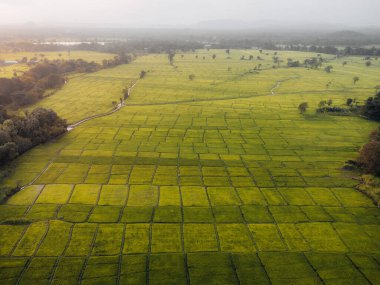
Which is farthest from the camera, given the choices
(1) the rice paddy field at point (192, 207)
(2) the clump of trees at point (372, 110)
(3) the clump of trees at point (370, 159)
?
(2) the clump of trees at point (372, 110)

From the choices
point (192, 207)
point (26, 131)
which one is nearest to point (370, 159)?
point (192, 207)

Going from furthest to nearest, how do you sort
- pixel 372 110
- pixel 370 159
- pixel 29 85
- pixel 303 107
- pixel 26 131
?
pixel 29 85 → pixel 303 107 → pixel 372 110 → pixel 26 131 → pixel 370 159

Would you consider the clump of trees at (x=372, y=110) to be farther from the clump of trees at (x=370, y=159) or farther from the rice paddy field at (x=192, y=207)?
the clump of trees at (x=370, y=159)

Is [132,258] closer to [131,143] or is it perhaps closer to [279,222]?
[279,222]

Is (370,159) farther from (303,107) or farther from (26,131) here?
(26,131)

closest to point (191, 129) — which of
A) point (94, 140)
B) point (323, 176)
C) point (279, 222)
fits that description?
point (94, 140)

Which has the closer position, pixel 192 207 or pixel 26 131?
pixel 192 207

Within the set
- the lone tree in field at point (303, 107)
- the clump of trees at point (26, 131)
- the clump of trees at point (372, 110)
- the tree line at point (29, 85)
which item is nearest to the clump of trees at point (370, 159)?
the clump of trees at point (372, 110)
